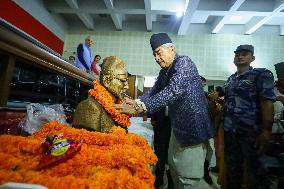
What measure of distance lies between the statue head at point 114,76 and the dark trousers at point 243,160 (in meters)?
1.61

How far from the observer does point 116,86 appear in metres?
1.70

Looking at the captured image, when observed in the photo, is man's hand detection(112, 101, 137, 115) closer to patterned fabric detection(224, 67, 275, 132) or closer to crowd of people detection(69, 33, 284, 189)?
crowd of people detection(69, 33, 284, 189)

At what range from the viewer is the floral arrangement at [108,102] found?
5.27 feet

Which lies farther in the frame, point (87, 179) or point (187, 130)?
point (187, 130)

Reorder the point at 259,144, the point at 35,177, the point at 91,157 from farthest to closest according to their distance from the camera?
the point at 259,144 < the point at 91,157 < the point at 35,177

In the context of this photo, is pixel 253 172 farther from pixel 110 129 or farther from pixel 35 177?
pixel 35 177

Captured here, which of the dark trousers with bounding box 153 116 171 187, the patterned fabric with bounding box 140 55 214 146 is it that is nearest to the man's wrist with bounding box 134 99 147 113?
the patterned fabric with bounding box 140 55 214 146

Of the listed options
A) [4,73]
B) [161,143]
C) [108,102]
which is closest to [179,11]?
[161,143]

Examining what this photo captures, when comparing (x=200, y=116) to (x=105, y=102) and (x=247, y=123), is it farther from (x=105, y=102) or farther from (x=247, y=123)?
(x=247, y=123)

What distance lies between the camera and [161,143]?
3.36 meters

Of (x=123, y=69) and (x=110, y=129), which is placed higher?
(x=123, y=69)

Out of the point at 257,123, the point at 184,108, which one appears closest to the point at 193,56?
the point at 257,123

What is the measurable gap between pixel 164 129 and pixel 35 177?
2626mm

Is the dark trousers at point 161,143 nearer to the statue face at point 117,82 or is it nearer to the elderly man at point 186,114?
the elderly man at point 186,114
